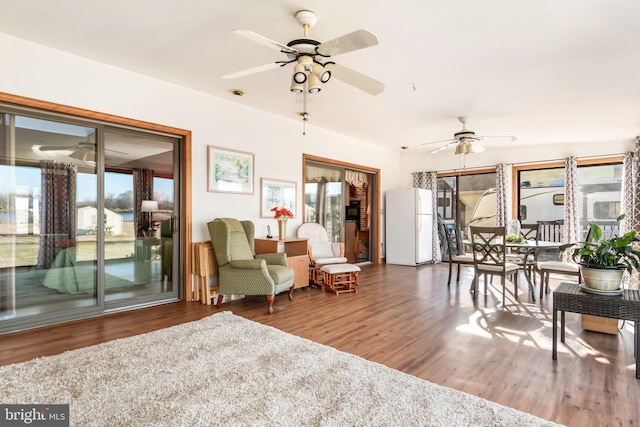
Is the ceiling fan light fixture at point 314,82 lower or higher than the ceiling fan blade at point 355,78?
lower

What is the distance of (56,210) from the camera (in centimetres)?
339

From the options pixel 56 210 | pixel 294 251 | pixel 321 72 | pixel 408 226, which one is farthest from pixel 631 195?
pixel 56 210

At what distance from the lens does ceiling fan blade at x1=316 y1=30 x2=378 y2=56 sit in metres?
2.08

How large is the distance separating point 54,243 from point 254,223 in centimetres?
236

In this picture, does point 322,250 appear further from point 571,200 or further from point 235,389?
point 571,200

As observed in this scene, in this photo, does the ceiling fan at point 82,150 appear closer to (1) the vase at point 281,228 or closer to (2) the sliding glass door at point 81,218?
(2) the sliding glass door at point 81,218

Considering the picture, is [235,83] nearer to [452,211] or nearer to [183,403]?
[183,403]

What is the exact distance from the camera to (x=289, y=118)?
18.0 ft

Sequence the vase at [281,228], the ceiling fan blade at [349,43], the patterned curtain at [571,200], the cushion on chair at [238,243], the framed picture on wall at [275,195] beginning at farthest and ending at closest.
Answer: the patterned curtain at [571,200] → the framed picture on wall at [275,195] → the vase at [281,228] → the cushion on chair at [238,243] → the ceiling fan blade at [349,43]

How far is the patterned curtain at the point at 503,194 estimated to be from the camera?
23.2 feet

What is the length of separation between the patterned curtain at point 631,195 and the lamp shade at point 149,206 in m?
7.58

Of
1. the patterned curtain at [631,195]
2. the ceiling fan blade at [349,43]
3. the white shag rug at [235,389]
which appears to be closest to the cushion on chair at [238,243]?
the white shag rug at [235,389]

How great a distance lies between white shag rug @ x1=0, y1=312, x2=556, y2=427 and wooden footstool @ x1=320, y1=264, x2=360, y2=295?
6.58 ft

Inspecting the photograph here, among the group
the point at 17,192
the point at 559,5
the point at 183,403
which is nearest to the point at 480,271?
the point at 559,5
